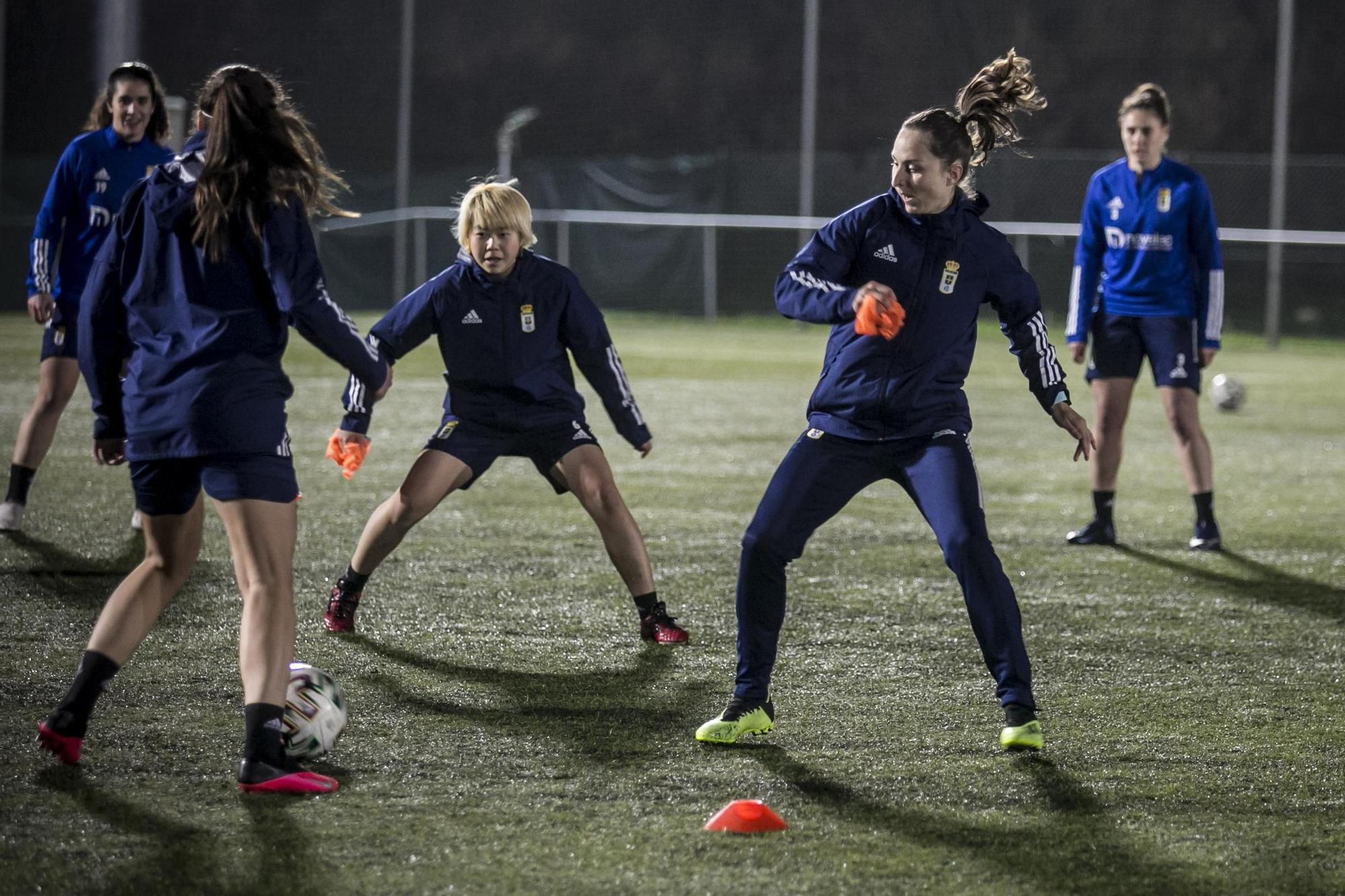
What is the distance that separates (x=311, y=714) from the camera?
4211 mm

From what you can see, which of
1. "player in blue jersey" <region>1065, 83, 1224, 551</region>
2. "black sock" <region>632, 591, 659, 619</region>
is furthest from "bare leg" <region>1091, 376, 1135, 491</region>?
"black sock" <region>632, 591, 659, 619</region>

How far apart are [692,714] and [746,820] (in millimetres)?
1098

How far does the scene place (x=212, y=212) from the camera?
3750 mm

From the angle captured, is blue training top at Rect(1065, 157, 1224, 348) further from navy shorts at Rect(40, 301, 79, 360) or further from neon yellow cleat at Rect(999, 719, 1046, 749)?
navy shorts at Rect(40, 301, 79, 360)

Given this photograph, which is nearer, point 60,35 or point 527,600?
point 527,600

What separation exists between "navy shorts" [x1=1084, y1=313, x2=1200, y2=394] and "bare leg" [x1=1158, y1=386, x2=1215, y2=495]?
81 millimetres

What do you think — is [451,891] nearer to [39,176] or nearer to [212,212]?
[212,212]

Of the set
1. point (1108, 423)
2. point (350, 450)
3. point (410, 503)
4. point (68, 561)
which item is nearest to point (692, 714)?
point (350, 450)

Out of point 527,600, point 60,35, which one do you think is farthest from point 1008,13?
point 527,600

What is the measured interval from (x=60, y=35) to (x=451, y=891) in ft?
87.7

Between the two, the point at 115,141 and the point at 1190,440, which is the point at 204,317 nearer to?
the point at 115,141

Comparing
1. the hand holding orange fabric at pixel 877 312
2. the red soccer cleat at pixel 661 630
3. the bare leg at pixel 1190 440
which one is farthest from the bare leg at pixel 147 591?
the bare leg at pixel 1190 440

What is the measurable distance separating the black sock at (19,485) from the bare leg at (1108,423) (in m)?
4.71

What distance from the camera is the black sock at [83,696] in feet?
13.3
